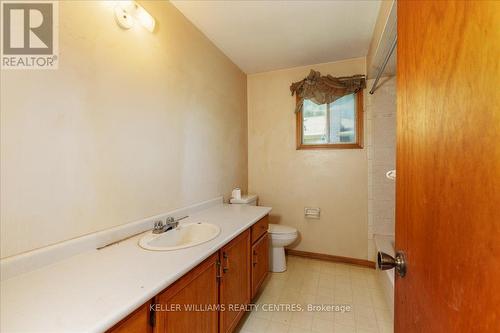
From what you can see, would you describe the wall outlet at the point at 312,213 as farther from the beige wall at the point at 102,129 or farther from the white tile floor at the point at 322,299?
the beige wall at the point at 102,129

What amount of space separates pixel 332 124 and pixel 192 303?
240 cm

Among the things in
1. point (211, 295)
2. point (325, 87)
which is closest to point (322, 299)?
point (211, 295)

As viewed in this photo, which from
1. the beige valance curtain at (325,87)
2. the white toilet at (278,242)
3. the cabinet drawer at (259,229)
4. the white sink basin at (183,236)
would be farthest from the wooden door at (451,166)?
the beige valance curtain at (325,87)

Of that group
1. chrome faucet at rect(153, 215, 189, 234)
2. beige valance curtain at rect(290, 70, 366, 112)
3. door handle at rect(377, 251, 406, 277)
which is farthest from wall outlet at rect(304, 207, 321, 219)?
door handle at rect(377, 251, 406, 277)

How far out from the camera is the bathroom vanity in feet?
2.67

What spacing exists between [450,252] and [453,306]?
0.10 metres

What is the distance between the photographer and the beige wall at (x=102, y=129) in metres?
0.88

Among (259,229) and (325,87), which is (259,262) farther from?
(325,87)

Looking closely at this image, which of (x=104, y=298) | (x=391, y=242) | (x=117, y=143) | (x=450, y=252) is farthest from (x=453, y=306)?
(x=391, y=242)

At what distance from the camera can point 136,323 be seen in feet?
2.43

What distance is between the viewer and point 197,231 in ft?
5.08

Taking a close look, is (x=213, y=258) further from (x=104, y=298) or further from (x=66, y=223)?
(x=66, y=223)

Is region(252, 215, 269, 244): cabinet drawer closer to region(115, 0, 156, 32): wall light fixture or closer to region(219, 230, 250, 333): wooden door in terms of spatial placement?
region(219, 230, 250, 333): wooden door

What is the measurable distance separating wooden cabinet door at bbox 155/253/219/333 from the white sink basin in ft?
0.68
